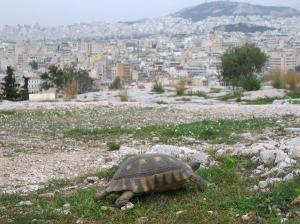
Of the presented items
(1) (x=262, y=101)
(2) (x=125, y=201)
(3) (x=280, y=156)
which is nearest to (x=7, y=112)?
(1) (x=262, y=101)

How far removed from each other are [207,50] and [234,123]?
5408 inches

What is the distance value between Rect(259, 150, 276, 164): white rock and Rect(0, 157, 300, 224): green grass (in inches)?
50.8

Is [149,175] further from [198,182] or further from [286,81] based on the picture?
[286,81]

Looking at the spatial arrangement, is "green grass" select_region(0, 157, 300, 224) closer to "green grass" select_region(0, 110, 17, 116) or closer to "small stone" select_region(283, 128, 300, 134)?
"small stone" select_region(283, 128, 300, 134)

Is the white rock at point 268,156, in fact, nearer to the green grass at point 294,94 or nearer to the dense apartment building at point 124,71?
the green grass at point 294,94

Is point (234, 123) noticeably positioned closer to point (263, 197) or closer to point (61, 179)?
point (61, 179)

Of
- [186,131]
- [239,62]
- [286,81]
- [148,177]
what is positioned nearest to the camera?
[148,177]

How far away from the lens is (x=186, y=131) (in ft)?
57.9

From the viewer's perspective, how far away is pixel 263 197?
8.80 metres

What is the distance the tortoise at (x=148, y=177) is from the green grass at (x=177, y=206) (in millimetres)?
162

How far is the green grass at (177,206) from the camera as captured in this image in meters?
8.40

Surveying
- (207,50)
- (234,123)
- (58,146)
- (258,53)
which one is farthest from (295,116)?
(207,50)

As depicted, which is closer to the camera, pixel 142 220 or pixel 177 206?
pixel 142 220

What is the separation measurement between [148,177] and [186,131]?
819cm
